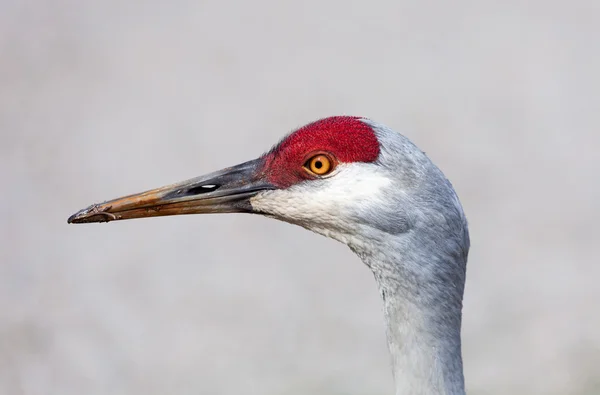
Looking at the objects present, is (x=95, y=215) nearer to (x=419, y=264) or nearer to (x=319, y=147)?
(x=319, y=147)

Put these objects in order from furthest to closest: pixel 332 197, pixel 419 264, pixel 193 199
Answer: pixel 193 199 < pixel 332 197 < pixel 419 264

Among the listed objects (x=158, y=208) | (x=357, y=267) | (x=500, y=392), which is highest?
(x=357, y=267)

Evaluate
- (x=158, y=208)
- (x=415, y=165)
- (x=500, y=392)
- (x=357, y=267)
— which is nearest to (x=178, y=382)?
(x=357, y=267)

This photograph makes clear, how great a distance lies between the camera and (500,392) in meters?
6.50

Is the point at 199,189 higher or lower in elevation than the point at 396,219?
higher

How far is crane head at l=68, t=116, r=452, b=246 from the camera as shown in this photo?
2.81 m

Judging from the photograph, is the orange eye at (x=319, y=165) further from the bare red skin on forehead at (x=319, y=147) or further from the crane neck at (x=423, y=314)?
the crane neck at (x=423, y=314)

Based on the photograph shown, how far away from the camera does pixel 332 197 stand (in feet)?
9.42

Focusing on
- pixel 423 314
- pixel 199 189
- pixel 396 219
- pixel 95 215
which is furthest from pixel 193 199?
pixel 423 314

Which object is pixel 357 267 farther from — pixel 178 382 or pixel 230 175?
pixel 230 175

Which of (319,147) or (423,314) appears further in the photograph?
(319,147)

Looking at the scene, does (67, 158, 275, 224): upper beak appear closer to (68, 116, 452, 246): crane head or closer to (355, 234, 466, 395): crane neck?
(68, 116, 452, 246): crane head

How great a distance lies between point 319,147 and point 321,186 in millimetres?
129

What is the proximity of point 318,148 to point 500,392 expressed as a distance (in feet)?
13.6
